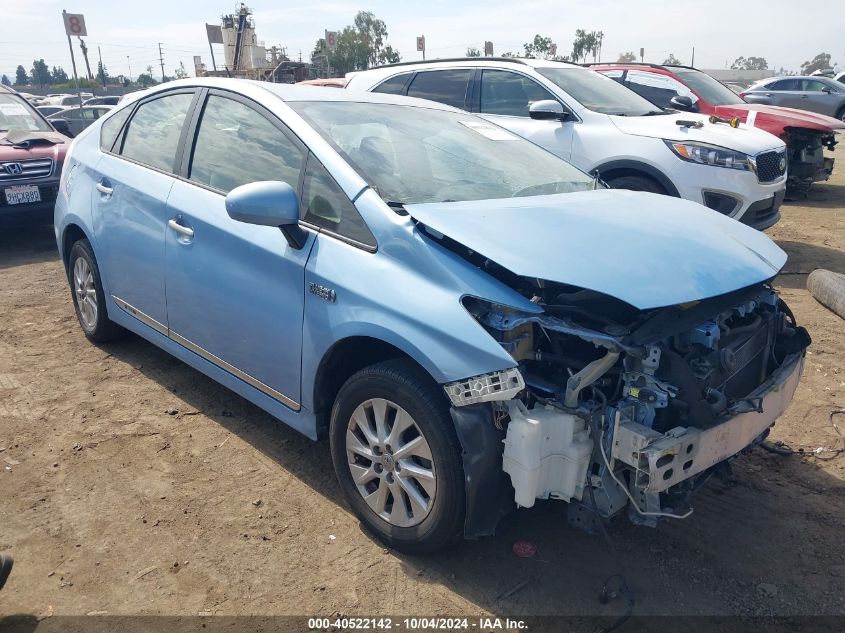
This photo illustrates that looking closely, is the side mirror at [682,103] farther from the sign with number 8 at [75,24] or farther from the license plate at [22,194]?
the sign with number 8 at [75,24]

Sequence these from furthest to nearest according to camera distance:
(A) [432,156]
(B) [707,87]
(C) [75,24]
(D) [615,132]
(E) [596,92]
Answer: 1. (C) [75,24]
2. (B) [707,87]
3. (E) [596,92]
4. (D) [615,132]
5. (A) [432,156]

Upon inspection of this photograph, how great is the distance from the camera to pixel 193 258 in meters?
3.45

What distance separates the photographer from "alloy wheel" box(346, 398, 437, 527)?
8.52ft

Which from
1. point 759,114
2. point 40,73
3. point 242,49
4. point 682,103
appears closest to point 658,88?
point 759,114

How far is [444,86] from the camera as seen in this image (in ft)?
24.8

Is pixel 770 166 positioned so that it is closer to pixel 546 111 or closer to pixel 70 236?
pixel 546 111

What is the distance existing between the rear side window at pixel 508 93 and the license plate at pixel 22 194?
5.20 metres

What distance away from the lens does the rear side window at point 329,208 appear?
9.20ft

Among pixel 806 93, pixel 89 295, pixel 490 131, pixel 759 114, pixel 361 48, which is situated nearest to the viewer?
pixel 490 131

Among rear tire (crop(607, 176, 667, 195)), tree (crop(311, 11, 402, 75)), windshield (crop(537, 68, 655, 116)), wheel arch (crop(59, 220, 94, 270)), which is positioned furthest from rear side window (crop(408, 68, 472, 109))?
tree (crop(311, 11, 402, 75))

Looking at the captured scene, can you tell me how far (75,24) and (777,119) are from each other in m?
16.1

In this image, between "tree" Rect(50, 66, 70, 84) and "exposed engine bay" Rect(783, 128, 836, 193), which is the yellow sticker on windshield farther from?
"tree" Rect(50, 66, 70, 84)

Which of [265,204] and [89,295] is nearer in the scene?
[265,204]

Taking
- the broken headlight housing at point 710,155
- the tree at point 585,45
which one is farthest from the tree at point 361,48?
the broken headlight housing at point 710,155
